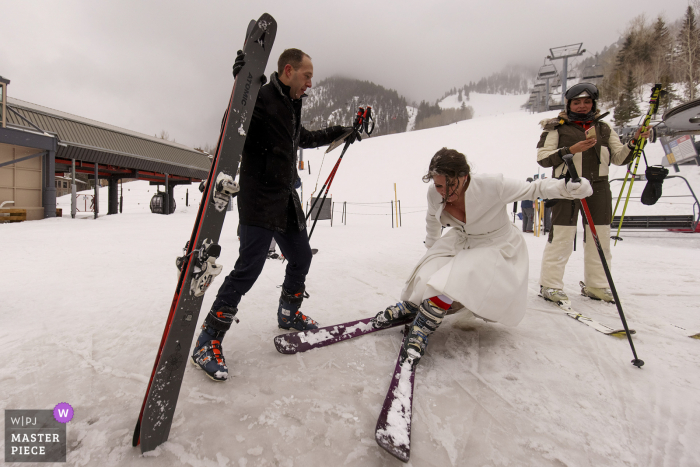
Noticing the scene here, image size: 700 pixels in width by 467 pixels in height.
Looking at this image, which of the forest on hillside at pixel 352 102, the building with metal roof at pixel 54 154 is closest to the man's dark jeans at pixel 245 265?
the building with metal roof at pixel 54 154

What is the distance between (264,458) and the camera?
1.15 m

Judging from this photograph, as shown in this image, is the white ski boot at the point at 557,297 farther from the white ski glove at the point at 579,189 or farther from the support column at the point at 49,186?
the support column at the point at 49,186

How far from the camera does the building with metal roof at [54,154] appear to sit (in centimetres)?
961

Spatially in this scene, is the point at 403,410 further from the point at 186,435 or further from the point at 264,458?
the point at 186,435

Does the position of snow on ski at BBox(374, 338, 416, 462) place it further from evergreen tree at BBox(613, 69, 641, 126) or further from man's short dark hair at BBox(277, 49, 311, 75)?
evergreen tree at BBox(613, 69, 641, 126)

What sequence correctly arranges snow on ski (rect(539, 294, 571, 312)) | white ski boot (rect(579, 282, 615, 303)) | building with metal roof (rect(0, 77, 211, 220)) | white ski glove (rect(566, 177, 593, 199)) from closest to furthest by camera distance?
white ski glove (rect(566, 177, 593, 199)), snow on ski (rect(539, 294, 571, 312)), white ski boot (rect(579, 282, 615, 303)), building with metal roof (rect(0, 77, 211, 220))

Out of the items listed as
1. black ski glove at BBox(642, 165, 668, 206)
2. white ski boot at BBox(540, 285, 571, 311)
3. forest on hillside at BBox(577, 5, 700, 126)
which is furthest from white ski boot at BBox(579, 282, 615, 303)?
forest on hillside at BBox(577, 5, 700, 126)

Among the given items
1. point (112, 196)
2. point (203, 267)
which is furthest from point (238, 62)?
point (112, 196)

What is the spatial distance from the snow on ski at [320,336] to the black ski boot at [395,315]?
28 millimetres

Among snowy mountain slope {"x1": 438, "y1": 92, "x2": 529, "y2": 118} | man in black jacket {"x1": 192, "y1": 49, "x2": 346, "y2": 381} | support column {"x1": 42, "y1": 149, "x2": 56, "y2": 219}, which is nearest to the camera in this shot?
man in black jacket {"x1": 192, "y1": 49, "x2": 346, "y2": 381}

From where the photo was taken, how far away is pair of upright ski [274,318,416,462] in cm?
→ 118

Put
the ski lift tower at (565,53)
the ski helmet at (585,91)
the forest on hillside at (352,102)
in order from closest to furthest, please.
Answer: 1. the ski helmet at (585,91)
2. the ski lift tower at (565,53)
3. the forest on hillside at (352,102)

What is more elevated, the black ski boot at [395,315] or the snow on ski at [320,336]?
the black ski boot at [395,315]

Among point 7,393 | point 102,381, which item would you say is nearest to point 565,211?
point 102,381
